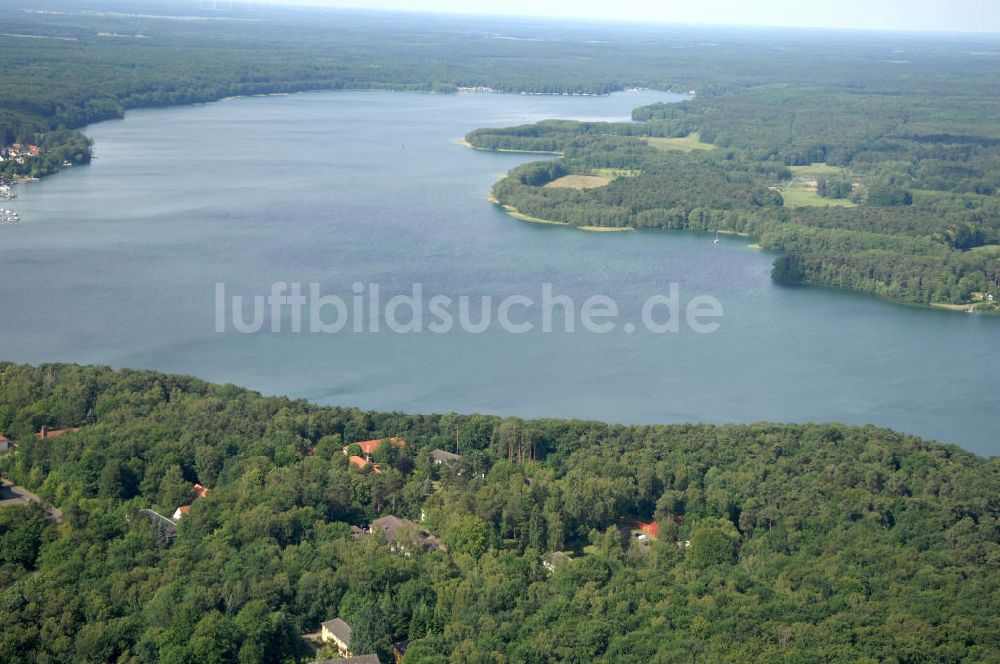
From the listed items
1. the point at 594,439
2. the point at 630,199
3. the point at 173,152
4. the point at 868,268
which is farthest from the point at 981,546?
the point at 173,152

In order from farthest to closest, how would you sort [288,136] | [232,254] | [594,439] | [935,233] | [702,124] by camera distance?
[702,124] < [288,136] < [935,233] < [232,254] < [594,439]

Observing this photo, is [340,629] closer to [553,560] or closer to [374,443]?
[553,560]

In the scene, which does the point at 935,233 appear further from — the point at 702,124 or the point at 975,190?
the point at 702,124

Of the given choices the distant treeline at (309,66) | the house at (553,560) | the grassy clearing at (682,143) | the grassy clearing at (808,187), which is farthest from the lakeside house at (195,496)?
the grassy clearing at (682,143)

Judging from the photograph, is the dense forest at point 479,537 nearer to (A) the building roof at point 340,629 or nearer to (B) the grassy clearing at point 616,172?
(A) the building roof at point 340,629

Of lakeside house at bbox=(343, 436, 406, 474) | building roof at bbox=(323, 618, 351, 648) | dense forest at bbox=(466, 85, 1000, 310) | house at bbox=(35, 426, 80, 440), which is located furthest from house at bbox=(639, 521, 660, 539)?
dense forest at bbox=(466, 85, 1000, 310)

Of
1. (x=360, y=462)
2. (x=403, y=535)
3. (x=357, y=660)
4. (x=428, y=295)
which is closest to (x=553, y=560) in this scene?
(x=403, y=535)
